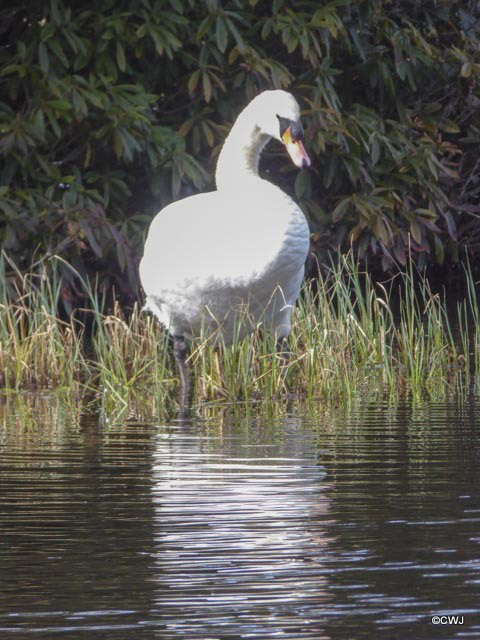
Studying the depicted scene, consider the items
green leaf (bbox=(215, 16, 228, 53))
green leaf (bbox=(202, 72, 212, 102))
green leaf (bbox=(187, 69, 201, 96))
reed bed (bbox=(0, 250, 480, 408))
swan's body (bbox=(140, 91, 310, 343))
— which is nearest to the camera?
reed bed (bbox=(0, 250, 480, 408))

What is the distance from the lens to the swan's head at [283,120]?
654 cm

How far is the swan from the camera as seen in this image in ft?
20.5

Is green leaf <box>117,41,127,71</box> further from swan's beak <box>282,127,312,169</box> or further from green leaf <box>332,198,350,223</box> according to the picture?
swan's beak <box>282,127,312,169</box>

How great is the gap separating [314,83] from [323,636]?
25.1ft

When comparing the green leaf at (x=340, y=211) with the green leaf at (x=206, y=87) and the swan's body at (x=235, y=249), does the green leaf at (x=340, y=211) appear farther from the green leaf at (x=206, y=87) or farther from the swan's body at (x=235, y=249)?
the swan's body at (x=235, y=249)

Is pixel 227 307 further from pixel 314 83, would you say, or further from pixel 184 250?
pixel 314 83

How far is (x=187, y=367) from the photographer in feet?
22.4

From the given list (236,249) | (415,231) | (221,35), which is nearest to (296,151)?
(236,249)

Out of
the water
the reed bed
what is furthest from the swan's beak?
the water

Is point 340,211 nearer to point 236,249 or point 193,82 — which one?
point 193,82

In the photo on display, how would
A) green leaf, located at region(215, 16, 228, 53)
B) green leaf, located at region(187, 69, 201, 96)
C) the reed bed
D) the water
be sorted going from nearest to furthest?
the water, the reed bed, green leaf, located at region(215, 16, 228, 53), green leaf, located at region(187, 69, 201, 96)

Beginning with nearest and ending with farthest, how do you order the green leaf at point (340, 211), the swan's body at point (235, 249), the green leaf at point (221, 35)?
the swan's body at point (235, 249) → the green leaf at point (221, 35) → the green leaf at point (340, 211)

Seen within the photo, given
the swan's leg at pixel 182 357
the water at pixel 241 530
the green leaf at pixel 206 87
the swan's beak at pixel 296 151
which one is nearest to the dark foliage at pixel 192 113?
the green leaf at pixel 206 87

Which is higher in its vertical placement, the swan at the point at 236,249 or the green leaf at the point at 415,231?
the green leaf at the point at 415,231
